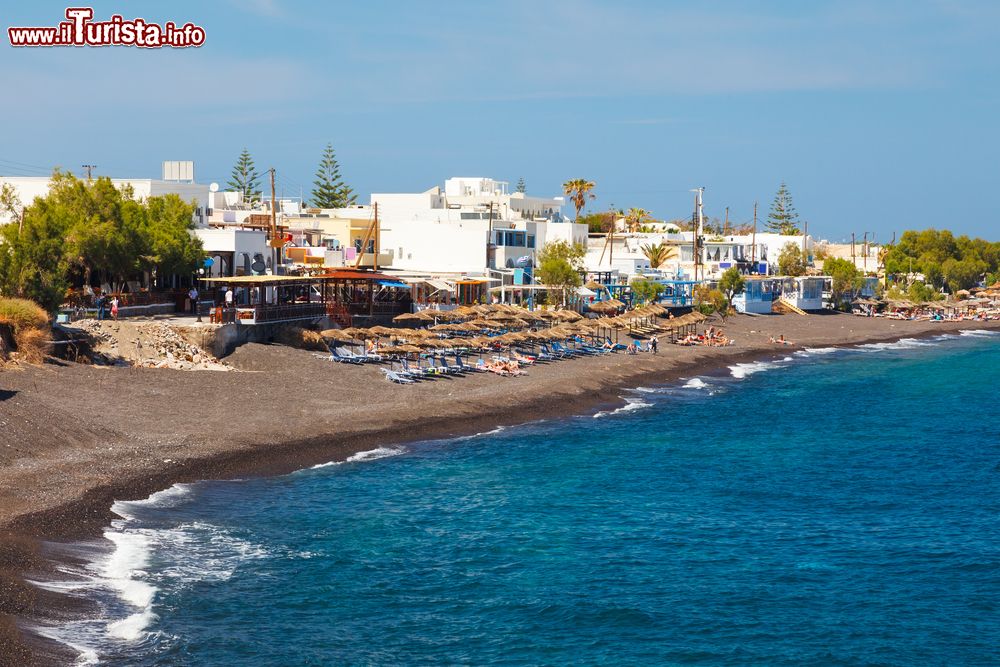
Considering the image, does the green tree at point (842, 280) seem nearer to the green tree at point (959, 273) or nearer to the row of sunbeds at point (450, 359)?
the green tree at point (959, 273)

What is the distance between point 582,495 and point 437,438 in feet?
23.7

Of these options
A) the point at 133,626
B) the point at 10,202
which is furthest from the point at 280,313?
the point at 133,626

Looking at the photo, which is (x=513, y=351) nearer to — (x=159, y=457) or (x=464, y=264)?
(x=464, y=264)

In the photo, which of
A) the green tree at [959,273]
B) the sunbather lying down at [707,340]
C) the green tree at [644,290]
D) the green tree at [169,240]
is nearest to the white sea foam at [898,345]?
the sunbather lying down at [707,340]

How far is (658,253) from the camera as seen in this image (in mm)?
97500

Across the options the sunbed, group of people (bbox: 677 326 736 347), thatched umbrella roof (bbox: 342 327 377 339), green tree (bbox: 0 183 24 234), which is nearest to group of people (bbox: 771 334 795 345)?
group of people (bbox: 677 326 736 347)

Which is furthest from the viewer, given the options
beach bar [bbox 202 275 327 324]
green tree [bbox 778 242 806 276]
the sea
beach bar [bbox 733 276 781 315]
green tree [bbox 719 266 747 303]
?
green tree [bbox 778 242 806 276]

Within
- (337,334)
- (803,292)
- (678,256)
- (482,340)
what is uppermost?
(678,256)

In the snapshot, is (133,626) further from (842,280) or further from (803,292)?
(842,280)

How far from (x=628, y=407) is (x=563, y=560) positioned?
854 inches

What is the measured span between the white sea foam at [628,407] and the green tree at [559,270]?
2308cm

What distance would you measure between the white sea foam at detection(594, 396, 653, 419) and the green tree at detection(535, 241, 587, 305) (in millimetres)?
23076

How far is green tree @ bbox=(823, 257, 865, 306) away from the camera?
4045 inches

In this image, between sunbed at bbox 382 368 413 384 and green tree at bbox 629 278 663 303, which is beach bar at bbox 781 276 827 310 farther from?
sunbed at bbox 382 368 413 384
